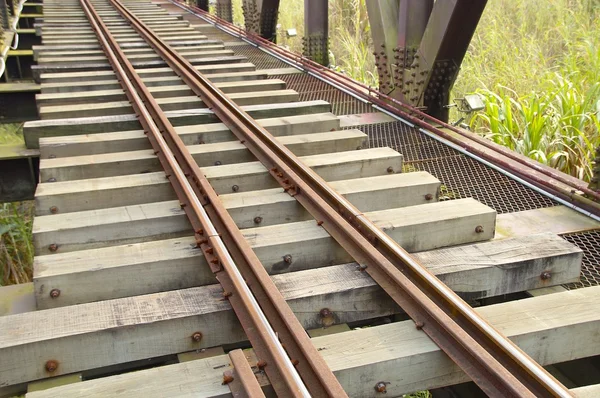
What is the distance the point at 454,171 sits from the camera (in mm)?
4422

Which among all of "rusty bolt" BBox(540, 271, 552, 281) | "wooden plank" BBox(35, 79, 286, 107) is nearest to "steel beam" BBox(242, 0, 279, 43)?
"wooden plank" BBox(35, 79, 286, 107)

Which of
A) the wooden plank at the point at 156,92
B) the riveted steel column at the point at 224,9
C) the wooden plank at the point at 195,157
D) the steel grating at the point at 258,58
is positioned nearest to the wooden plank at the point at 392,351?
the wooden plank at the point at 195,157

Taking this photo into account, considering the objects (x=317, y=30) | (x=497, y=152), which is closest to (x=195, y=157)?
(x=497, y=152)

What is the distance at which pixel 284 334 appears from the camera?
7.59ft

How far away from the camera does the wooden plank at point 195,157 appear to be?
4.20 meters

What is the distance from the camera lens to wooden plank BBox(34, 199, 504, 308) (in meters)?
2.82

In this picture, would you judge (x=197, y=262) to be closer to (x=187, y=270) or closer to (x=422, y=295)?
(x=187, y=270)

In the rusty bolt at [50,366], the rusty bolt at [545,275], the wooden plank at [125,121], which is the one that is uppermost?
the wooden plank at [125,121]

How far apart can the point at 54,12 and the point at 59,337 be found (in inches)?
439

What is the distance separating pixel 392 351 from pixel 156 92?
4.65 m

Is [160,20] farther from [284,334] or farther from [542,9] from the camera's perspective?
[284,334]

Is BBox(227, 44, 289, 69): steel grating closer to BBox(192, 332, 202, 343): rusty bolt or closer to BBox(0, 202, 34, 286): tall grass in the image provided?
BBox(0, 202, 34, 286): tall grass

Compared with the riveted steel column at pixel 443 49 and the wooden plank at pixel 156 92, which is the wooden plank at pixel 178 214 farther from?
the wooden plank at pixel 156 92

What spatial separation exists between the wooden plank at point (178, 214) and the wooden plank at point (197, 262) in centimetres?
20
